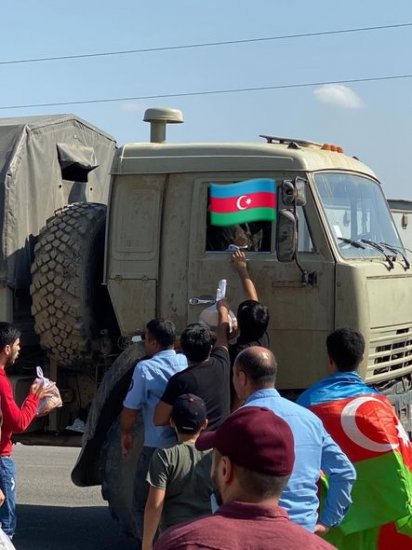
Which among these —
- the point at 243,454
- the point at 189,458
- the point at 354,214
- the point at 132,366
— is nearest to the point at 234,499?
the point at 243,454

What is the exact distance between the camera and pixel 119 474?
695cm

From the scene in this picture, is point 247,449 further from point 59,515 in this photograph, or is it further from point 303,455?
point 59,515

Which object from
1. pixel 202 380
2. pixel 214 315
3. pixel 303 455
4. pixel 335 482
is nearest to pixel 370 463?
pixel 335 482

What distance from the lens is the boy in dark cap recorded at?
191 inches

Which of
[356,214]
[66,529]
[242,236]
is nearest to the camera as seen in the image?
[242,236]

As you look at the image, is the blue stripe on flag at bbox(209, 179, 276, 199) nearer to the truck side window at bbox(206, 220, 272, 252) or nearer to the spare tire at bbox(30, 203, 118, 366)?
the truck side window at bbox(206, 220, 272, 252)

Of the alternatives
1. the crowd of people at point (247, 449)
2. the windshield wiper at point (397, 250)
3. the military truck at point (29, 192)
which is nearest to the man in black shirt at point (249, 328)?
the crowd of people at point (247, 449)

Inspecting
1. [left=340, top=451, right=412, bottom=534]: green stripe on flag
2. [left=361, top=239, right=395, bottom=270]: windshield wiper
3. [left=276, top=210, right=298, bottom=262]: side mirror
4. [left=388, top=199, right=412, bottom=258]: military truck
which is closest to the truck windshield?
[left=361, top=239, right=395, bottom=270]: windshield wiper

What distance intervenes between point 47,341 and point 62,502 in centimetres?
199

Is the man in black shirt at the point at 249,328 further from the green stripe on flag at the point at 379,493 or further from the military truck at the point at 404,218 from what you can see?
the military truck at the point at 404,218

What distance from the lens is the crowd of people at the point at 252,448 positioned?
7.80ft

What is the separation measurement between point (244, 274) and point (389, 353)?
124 centimetres

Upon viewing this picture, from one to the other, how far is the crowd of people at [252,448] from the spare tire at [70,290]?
41.0 inches

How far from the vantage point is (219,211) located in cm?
713
